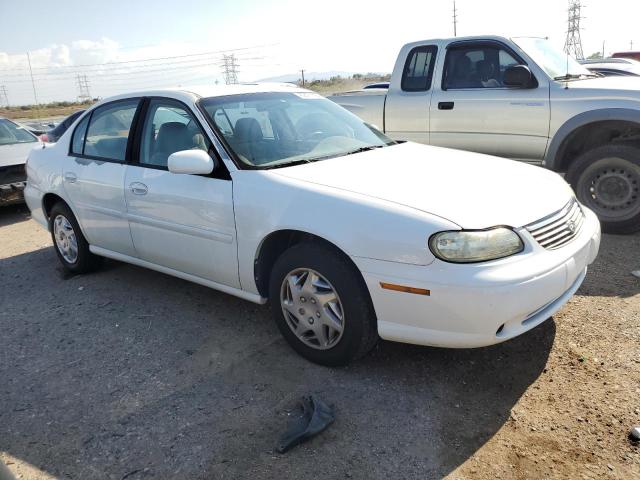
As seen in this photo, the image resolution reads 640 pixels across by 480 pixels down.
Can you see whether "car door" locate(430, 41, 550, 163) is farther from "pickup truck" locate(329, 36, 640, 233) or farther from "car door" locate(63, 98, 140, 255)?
"car door" locate(63, 98, 140, 255)

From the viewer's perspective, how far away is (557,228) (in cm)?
306

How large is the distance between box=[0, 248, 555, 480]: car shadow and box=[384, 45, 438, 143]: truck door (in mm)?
3460

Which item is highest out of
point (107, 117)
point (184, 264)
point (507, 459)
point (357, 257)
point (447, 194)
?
point (107, 117)

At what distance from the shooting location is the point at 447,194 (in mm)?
2998

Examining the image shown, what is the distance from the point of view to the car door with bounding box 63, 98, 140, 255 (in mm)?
4344

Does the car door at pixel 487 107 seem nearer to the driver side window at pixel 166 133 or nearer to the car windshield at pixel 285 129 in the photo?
the car windshield at pixel 285 129

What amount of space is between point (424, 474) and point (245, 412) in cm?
100

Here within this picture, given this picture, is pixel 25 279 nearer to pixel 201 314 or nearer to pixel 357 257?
pixel 201 314

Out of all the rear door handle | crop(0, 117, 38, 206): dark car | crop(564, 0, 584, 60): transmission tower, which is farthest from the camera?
crop(564, 0, 584, 60): transmission tower

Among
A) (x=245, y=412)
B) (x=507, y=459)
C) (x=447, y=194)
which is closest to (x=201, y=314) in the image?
(x=245, y=412)

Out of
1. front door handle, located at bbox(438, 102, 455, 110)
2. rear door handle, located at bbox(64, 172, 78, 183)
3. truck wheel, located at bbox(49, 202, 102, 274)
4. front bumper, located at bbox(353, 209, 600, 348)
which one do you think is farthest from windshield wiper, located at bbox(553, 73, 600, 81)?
truck wheel, located at bbox(49, 202, 102, 274)

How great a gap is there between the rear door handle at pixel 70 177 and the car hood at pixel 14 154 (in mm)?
3420

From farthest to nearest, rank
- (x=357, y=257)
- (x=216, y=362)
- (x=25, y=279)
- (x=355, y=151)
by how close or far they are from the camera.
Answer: (x=25, y=279)
(x=355, y=151)
(x=216, y=362)
(x=357, y=257)

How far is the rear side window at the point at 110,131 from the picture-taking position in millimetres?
4375
